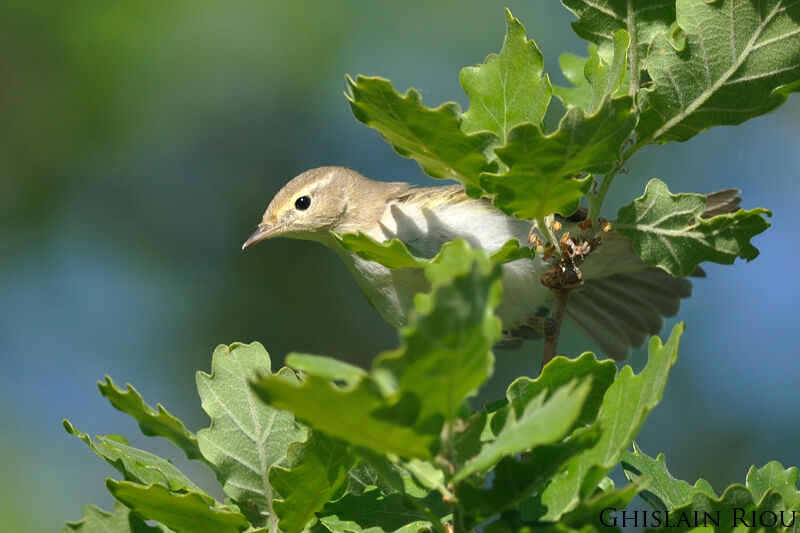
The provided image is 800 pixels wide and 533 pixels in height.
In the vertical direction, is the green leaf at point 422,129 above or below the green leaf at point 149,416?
above

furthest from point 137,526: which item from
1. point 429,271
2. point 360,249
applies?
point 429,271

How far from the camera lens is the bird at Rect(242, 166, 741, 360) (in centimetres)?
362

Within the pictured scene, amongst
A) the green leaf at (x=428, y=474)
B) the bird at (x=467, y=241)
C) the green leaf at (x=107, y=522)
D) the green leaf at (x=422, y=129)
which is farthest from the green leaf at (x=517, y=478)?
the bird at (x=467, y=241)

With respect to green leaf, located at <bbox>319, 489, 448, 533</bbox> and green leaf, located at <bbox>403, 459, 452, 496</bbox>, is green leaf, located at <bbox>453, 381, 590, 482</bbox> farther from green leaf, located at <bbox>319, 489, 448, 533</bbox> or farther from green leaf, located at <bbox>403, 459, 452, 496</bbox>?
green leaf, located at <bbox>319, 489, 448, 533</bbox>

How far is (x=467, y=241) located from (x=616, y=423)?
1.77m

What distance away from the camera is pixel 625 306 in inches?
195

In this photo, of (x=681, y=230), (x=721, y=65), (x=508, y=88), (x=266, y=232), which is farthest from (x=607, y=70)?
(x=266, y=232)

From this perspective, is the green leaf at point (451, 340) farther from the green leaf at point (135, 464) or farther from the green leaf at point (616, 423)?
the green leaf at point (135, 464)

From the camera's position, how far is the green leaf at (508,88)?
1.77m

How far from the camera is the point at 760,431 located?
605 cm

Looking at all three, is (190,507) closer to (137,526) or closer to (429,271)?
(137,526)

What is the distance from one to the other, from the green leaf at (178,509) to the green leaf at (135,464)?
3.0 inches

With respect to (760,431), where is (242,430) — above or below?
above

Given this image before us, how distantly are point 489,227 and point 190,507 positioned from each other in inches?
88.9
